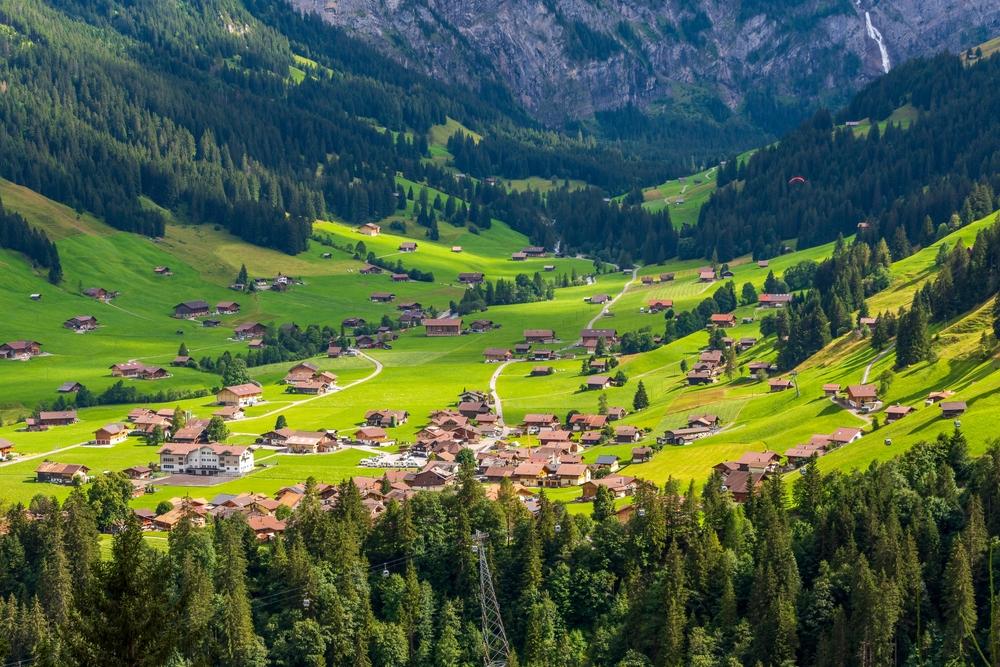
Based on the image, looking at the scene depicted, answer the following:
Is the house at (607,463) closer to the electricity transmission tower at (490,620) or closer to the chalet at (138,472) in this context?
the electricity transmission tower at (490,620)

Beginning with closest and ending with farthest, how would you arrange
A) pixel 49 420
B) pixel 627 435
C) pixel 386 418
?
pixel 627 435 → pixel 386 418 → pixel 49 420

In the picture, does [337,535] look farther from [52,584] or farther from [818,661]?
[818,661]

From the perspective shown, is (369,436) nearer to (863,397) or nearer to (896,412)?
(863,397)

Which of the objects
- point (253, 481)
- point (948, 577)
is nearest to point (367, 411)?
point (253, 481)

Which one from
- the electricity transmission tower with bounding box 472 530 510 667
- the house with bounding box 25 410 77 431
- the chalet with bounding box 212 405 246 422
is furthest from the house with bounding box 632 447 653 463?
the house with bounding box 25 410 77 431

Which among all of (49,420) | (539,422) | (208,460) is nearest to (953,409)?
(539,422)
